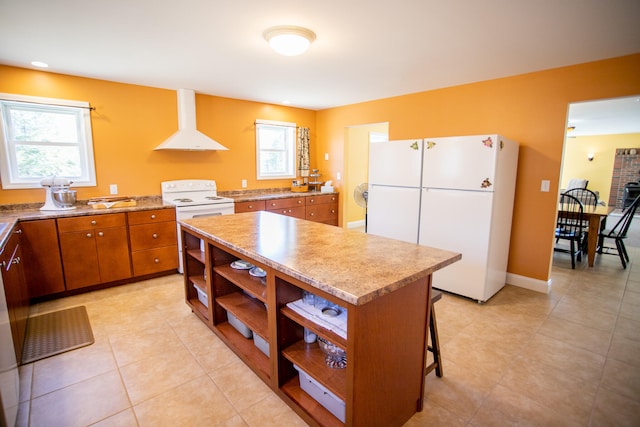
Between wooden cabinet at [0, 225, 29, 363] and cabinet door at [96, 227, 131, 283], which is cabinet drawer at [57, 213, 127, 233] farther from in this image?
wooden cabinet at [0, 225, 29, 363]

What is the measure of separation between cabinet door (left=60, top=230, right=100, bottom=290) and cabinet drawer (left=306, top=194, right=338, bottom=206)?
9.87 ft

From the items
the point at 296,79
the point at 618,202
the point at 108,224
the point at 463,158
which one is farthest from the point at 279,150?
the point at 618,202

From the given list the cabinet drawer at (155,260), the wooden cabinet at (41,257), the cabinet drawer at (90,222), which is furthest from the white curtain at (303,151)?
the wooden cabinet at (41,257)

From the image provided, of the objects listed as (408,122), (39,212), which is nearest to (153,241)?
(39,212)

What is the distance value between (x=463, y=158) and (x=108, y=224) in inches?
150

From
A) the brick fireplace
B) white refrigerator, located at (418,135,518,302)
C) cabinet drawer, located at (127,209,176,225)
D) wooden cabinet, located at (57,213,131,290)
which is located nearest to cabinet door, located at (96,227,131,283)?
wooden cabinet, located at (57,213,131,290)

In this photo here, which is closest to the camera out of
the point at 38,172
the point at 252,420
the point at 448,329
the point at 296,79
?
the point at 252,420

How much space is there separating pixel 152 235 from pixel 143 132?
139 centimetres

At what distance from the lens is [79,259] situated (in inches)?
125

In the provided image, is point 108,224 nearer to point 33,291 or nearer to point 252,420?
point 33,291

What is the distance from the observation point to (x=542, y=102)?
3211mm

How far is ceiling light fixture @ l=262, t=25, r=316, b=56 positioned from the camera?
2.31m

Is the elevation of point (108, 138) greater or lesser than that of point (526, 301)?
greater

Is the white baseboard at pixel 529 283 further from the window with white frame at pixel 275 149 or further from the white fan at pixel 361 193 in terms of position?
the window with white frame at pixel 275 149
